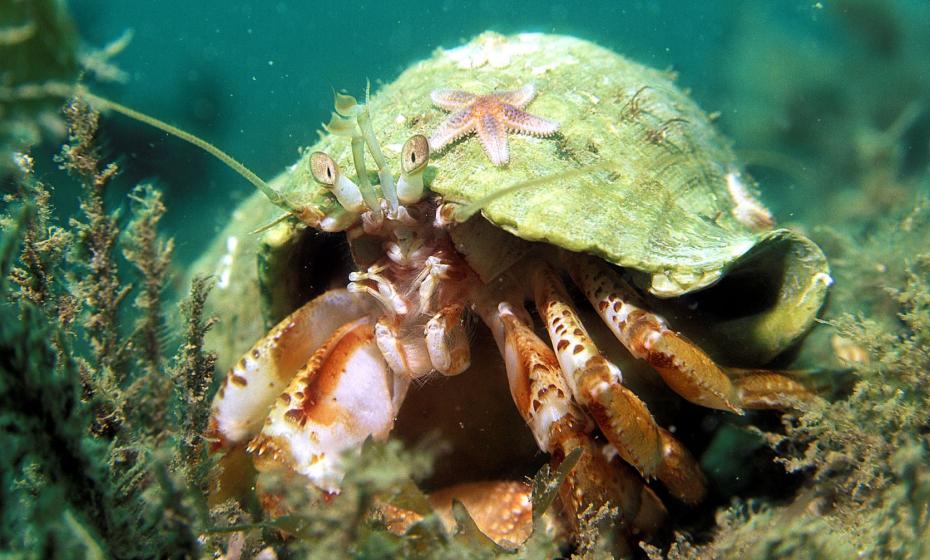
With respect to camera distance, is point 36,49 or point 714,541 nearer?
point 36,49

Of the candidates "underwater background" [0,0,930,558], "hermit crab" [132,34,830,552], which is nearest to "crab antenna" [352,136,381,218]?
"hermit crab" [132,34,830,552]

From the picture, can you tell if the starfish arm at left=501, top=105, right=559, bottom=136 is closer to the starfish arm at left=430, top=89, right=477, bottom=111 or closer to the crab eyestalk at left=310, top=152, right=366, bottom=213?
the starfish arm at left=430, top=89, right=477, bottom=111

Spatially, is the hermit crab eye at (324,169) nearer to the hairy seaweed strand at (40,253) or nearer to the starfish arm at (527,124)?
the starfish arm at (527,124)

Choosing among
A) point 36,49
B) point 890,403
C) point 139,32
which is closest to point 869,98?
point 890,403

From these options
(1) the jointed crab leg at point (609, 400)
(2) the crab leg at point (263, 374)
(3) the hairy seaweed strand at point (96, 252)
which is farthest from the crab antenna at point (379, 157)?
(3) the hairy seaweed strand at point (96, 252)

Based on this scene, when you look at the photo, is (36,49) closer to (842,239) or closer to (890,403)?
(890,403)

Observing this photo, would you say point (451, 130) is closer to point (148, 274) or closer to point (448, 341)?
point (448, 341)
